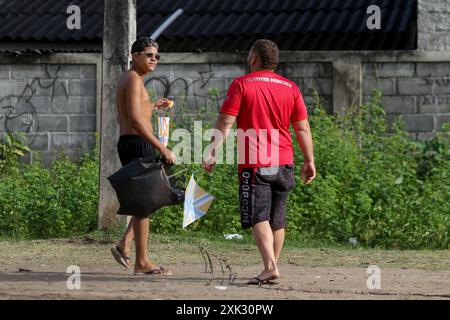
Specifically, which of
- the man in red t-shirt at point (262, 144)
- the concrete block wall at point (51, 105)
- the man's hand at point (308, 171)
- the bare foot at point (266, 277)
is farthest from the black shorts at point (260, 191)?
the concrete block wall at point (51, 105)

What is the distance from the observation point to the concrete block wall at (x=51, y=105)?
44.2 ft

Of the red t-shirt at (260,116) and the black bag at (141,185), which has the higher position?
the red t-shirt at (260,116)

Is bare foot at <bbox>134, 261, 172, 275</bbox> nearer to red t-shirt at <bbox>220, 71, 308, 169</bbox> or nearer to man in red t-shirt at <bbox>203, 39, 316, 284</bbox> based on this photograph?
man in red t-shirt at <bbox>203, 39, 316, 284</bbox>

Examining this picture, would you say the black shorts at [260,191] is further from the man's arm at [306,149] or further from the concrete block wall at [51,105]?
the concrete block wall at [51,105]

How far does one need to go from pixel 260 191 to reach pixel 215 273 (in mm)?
1058

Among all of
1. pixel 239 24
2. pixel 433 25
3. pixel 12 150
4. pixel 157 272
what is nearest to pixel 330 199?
pixel 433 25

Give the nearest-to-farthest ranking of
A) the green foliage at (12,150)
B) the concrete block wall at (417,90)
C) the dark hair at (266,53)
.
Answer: the dark hair at (266,53)
the concrete block wall at (417,90)
the green foliage at (12,150)

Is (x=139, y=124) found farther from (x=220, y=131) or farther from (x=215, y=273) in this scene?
(x=215, y=273)

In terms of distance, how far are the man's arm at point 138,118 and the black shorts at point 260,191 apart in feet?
1.98

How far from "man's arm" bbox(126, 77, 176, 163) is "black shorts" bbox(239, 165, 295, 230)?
60 cm

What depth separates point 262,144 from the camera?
706 cm

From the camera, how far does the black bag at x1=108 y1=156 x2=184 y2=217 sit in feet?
24.0

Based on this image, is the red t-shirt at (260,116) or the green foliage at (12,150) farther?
the green foliage at (12,150)

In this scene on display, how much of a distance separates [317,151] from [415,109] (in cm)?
212
